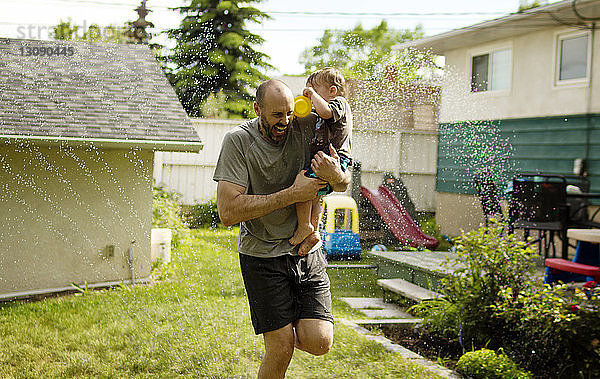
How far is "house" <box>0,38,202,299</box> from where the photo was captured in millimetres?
6719

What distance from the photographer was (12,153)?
6680 millimetres

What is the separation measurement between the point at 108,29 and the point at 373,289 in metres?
19.6

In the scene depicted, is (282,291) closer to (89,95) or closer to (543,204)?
(89,95)

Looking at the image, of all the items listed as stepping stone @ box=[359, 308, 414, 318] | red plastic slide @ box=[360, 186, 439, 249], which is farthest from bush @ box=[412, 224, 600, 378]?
red plastic slide @ box=[360, 186, 439, 249]

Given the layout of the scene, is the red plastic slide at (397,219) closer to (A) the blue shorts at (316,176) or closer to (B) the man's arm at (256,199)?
(A) the blue shorts at (316,176)

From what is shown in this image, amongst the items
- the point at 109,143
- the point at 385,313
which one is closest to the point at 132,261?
the point at 109,143

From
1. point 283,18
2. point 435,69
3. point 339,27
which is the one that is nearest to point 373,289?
point 283,18

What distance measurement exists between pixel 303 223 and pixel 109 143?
4.28 m

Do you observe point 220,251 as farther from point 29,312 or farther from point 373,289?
point 29,312

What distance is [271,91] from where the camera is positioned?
2.81 metres

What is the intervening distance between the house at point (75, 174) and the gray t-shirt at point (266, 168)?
407cm

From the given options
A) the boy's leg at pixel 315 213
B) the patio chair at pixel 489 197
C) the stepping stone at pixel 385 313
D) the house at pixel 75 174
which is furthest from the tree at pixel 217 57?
the boy's leg at pixel 315 213

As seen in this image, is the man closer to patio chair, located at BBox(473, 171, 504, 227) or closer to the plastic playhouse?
the plastic playhouse

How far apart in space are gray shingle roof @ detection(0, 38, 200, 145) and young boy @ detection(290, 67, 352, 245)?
13.5 ft
